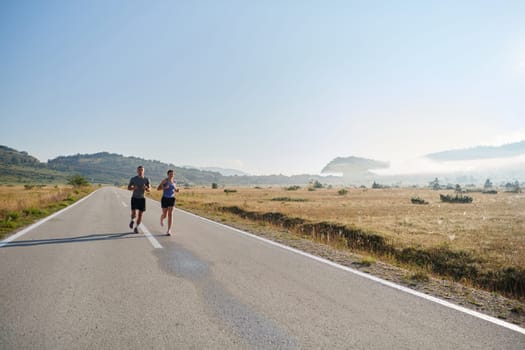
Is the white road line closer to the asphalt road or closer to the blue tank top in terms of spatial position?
the asphalt road

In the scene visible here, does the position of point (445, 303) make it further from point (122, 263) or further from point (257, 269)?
point (122, 263)

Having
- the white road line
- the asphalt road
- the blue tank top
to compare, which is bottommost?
the white road line

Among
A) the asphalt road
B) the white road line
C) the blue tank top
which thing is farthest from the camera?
the blue tank top

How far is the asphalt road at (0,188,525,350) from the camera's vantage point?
3.20 m

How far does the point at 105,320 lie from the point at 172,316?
0.75 m

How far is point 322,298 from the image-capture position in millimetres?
4492

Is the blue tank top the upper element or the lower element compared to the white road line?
upper

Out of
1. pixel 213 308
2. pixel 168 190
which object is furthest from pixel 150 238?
pixel 213 308

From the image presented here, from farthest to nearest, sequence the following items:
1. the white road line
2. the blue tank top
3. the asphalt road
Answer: the blue tank top < the white road line < the asphalt road

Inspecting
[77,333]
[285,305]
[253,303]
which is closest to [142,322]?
[77,333]

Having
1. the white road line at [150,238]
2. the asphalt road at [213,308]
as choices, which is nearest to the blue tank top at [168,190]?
the white road line at [150,238]

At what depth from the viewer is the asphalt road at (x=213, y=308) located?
3201 millimetres

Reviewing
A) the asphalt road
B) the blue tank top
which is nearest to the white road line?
the asphalt road

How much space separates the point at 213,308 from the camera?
4.04 metres
